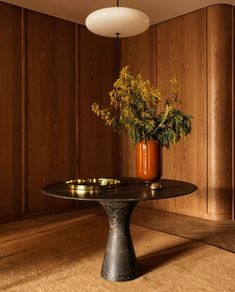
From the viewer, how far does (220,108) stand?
12.9 feet

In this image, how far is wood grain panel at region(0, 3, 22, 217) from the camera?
3871mm

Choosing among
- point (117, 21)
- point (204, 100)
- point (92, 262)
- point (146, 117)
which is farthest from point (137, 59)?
point (92, 262)

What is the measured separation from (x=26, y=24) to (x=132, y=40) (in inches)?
61.3

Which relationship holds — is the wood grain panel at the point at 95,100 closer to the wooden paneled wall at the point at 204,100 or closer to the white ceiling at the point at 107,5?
the white ceiling at the point at 107,5

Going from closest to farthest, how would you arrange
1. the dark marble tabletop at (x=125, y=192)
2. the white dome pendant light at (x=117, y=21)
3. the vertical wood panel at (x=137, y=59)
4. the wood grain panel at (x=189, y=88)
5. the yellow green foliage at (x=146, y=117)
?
the dark marble tabletop at (x=125, y=192), the yellow green foliage at (x=146, y=117), the white dome pendant light at (x=117, y=21), the wood grain panel at (x=189, y=88), the vertical wood panel at (x=137, y=59)

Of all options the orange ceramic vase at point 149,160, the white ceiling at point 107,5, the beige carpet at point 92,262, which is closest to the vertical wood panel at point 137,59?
the white ceiling at point 107,5

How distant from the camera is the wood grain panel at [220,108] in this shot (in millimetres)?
3898

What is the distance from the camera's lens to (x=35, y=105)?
4160 mm

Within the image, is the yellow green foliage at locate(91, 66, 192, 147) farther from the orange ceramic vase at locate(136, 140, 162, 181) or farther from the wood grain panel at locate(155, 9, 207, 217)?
A: the wood grain panel at locate(155, 9, 207, 217)

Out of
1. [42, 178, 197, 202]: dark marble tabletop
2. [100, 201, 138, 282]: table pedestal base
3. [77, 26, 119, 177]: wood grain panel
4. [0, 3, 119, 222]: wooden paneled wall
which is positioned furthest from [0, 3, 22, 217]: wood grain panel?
[100, 201, 138, 282]: table pedestal base

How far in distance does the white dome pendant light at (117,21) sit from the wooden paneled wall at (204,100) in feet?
5.04

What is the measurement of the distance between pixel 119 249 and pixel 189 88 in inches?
101

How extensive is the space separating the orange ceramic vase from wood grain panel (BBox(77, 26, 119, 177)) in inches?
93.1

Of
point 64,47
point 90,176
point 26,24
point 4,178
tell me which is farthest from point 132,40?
point 4,178
